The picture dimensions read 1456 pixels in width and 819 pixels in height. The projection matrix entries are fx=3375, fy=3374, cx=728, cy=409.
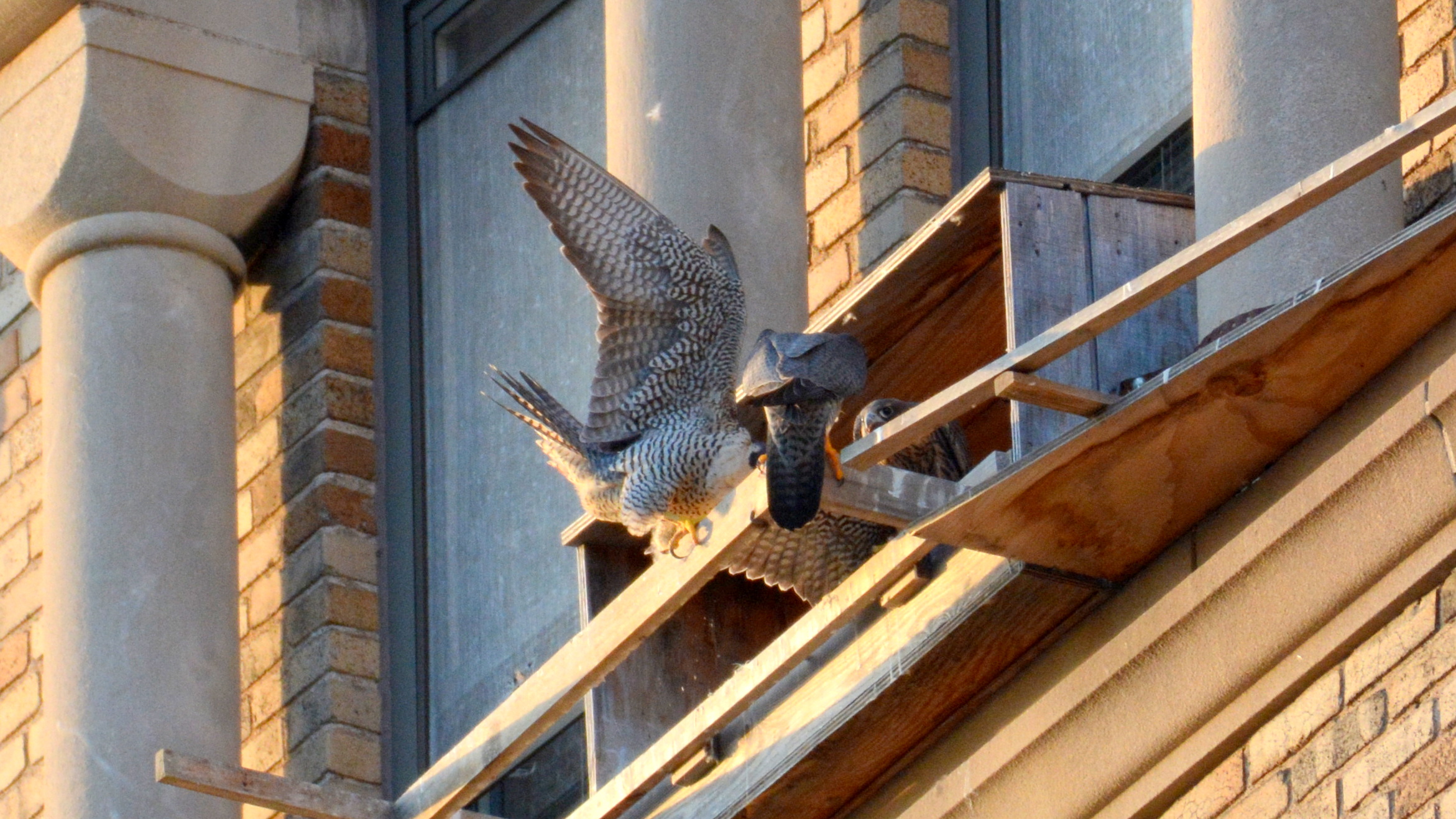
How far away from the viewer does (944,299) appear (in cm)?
713

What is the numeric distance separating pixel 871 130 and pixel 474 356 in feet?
6.23

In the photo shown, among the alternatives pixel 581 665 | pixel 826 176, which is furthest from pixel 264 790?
pixel 826 176

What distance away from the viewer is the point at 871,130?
28.3 ft

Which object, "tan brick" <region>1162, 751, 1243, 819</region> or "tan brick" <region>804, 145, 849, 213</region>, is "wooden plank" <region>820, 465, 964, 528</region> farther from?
"tan brick" <region>804, 145, 849, 213</region>

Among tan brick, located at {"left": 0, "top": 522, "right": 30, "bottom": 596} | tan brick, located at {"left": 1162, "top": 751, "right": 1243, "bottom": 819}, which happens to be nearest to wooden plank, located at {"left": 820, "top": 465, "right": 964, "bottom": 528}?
tan brick, located at {"left": 1162, "top": 751, "right": 1243, "bottom": 819}

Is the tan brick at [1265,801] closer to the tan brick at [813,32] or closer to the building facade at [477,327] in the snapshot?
the building facade at [477,327]

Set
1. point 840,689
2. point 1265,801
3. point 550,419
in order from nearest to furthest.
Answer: point 1265,801
point 840,689
point 550,419

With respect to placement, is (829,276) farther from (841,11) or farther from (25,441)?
(25,441)

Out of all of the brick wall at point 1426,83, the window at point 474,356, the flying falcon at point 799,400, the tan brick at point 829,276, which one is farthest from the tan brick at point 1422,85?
the window at point 474,356

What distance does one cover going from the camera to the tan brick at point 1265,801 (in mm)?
5844

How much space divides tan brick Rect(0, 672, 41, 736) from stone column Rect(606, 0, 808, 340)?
3.64m

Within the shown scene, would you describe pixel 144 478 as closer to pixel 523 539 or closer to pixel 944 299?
pixel 523 539

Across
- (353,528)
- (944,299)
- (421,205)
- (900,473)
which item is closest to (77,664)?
(353,528)

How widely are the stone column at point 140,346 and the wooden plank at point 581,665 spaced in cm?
211
